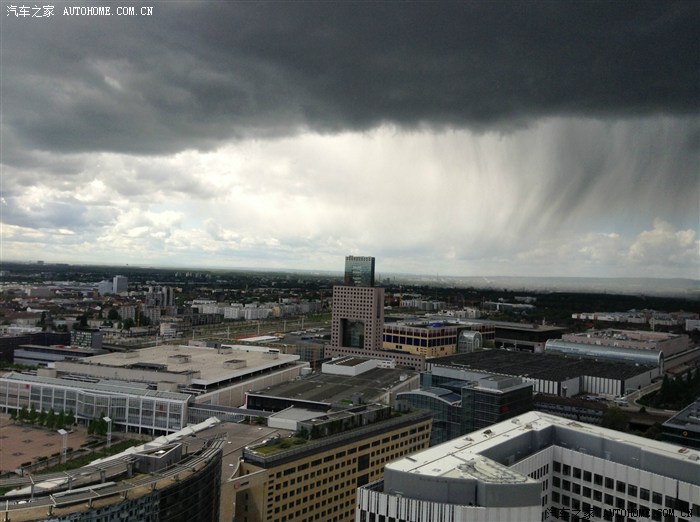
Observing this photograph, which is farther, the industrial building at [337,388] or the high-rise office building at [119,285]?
the high-rise office building at [119,285]

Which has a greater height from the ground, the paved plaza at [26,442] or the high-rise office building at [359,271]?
the high-rise office building at [359,271]

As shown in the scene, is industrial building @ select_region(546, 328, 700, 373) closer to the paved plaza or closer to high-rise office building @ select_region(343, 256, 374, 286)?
high-rise office building @ select_region(343, 256, 374, 286)

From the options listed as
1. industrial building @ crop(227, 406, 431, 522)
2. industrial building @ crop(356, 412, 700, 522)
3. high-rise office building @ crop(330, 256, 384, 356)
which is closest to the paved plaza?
industrial building @ crop(227, 406, 431, 522)

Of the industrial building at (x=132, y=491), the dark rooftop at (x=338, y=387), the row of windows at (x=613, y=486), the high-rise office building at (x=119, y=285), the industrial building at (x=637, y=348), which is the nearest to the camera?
the industrial building at (x=132, y=491)

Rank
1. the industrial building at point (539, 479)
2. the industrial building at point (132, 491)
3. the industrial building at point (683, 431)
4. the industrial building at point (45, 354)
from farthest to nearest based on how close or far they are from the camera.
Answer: the industrial building at point (45, 354), the industrial building at point (683, 431), the industrial building at point (132, 491), the industrial building at point (539, 479)

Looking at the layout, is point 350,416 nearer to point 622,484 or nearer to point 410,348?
point 622,484

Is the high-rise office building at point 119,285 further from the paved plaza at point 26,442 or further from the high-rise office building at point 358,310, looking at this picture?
the paved plaza at point 26,442

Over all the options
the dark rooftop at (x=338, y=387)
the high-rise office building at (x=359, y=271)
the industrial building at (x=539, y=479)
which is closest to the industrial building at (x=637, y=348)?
the high-rise office building at (x=359, y=271)

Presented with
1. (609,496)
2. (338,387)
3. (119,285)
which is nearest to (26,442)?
(338,387)

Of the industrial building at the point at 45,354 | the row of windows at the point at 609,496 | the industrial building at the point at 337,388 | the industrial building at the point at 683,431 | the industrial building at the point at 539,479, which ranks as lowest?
the industrial building at the point at 45,354
